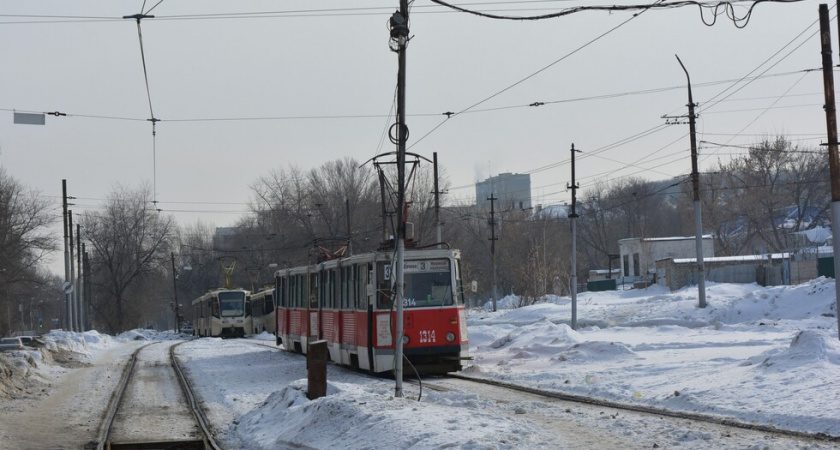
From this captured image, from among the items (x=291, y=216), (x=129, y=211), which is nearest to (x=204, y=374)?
(x=291, y=216)

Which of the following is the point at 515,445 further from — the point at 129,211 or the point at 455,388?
the point at 129,211

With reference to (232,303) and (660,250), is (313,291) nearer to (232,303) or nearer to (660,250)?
(232,303)

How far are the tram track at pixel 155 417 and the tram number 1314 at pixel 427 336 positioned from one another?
15.9ft

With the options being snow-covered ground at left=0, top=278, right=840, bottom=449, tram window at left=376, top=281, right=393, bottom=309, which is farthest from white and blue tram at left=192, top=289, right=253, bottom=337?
tram window at left=376, top=281, right=393, bottom=309

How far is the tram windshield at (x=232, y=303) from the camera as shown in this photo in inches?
2164

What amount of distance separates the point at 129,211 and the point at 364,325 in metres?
64.8

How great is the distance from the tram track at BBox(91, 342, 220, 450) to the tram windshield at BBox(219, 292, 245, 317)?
102 feet

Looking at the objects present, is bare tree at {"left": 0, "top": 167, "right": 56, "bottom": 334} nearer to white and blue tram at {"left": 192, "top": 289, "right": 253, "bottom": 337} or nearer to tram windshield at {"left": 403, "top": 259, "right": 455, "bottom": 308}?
white and blue tram at {"left": 192, "top": 289, "right": 253, "bottom": 337}

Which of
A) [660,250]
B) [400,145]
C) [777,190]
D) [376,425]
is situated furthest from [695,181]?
[777,190]

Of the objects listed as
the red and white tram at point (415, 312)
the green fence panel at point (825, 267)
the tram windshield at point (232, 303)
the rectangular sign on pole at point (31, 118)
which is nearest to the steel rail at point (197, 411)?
the red and white tram at point (415, 312)

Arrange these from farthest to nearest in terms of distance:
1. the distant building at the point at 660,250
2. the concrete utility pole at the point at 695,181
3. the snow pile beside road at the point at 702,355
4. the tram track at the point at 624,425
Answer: the distant building at the point at 660,250 → the concrete utility pole at the point at 695,181 → the snow pile beside road at the point at 702,355 → the tram track at the point at 624,425

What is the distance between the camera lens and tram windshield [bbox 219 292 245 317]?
2164 inches

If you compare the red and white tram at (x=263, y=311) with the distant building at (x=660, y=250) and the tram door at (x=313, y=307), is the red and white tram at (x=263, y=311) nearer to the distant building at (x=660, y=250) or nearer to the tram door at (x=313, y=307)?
the distant building at (x=660, y=250)

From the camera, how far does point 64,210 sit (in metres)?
48.1
